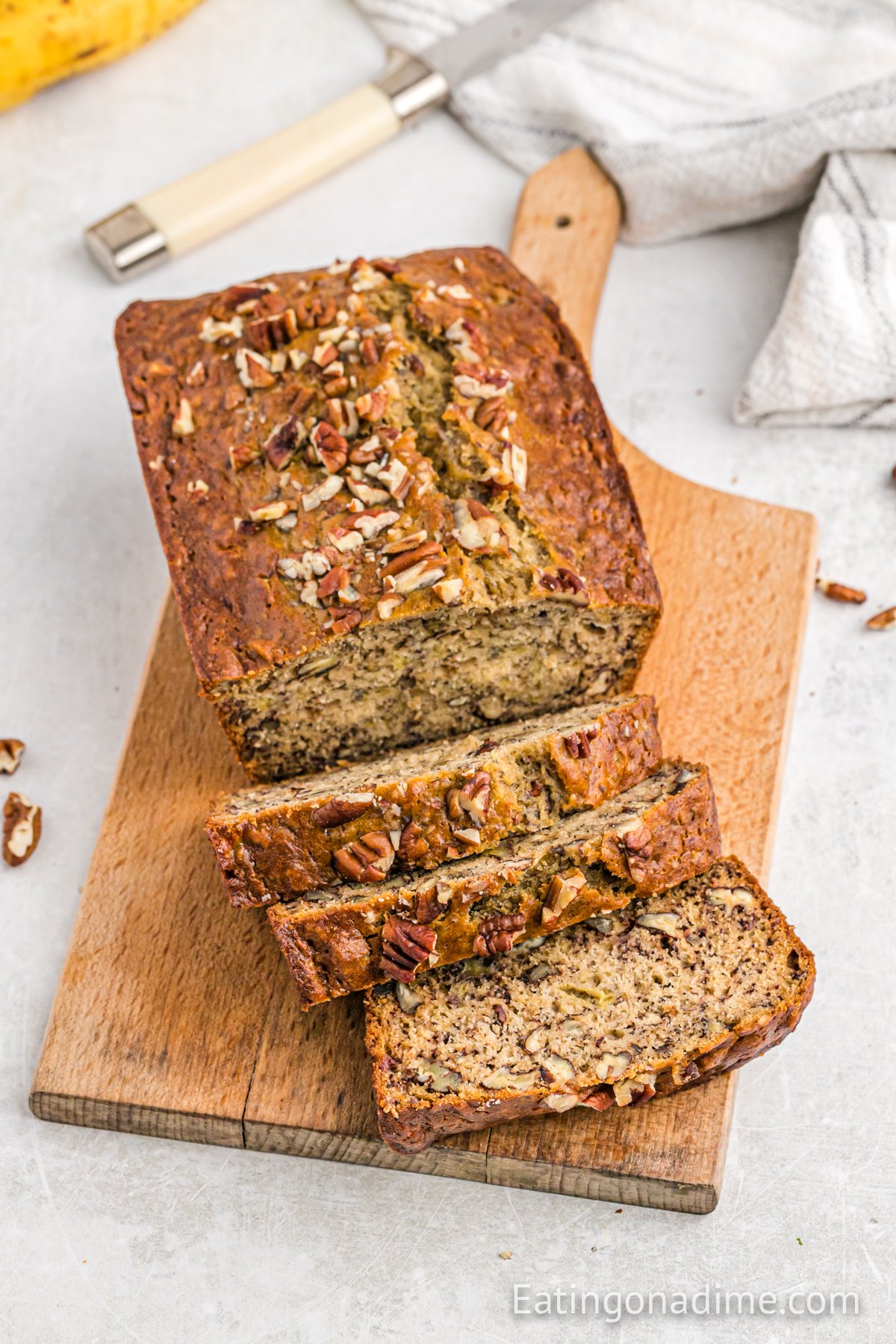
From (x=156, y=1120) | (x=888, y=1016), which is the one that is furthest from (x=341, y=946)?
(x=888, y=1016)

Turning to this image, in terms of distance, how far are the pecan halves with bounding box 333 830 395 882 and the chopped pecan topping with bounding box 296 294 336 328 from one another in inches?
52.1

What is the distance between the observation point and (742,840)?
3.53 metres

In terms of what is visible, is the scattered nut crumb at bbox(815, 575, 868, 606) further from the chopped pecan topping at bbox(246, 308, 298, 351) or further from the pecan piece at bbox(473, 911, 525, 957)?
the chopped pecan topping at bbox(246, 308, 298, 351)

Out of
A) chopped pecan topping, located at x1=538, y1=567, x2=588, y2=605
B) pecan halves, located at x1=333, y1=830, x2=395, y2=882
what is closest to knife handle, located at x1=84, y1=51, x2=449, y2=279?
chopped pecan topping, located at x1=538, y1=567, x2=588, y2=605

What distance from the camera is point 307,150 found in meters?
4.54

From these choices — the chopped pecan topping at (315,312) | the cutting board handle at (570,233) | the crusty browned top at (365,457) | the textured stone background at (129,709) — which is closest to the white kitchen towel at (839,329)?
the textured stone background at (129,709)

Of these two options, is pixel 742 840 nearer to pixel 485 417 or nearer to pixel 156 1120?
pixel 485 417

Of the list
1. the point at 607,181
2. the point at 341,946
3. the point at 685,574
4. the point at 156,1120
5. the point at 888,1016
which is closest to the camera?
the point at 341,946

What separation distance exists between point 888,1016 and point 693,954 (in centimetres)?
63

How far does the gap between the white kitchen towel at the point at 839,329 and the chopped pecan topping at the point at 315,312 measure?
1346 mm

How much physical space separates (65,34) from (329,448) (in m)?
2.17

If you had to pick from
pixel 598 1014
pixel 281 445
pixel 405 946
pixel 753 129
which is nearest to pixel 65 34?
pixel 281 445

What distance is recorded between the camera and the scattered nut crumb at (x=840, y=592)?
3961 millimetres

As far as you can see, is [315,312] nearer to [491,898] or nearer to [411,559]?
[411,559]
